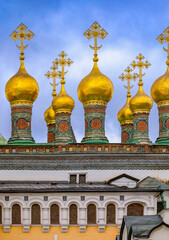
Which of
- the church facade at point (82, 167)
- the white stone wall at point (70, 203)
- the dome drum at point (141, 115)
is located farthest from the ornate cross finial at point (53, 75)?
the white stone wall at point (70, 203)

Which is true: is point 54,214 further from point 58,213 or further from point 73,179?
point 73,179

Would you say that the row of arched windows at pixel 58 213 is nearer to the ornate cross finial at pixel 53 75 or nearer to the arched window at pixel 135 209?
the arched window at pixel 135 209

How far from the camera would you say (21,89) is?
41.6 meters

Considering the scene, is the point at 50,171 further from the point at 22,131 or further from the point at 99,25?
the point at 99,25

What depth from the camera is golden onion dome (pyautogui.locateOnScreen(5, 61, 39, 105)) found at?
41.7 meters

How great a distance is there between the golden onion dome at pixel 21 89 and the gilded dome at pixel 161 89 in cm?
741

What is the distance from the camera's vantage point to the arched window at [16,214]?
33969 millimetres

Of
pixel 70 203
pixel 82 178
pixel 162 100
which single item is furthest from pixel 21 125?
pixel 162 100

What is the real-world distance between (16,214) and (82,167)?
6035 millimetres

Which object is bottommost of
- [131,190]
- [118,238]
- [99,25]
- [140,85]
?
[118,238]

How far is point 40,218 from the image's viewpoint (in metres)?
34.0

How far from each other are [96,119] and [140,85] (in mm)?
5476

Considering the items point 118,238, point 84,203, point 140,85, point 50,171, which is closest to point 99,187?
point 84,203

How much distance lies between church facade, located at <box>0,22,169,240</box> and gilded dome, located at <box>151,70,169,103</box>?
0.20 ft
